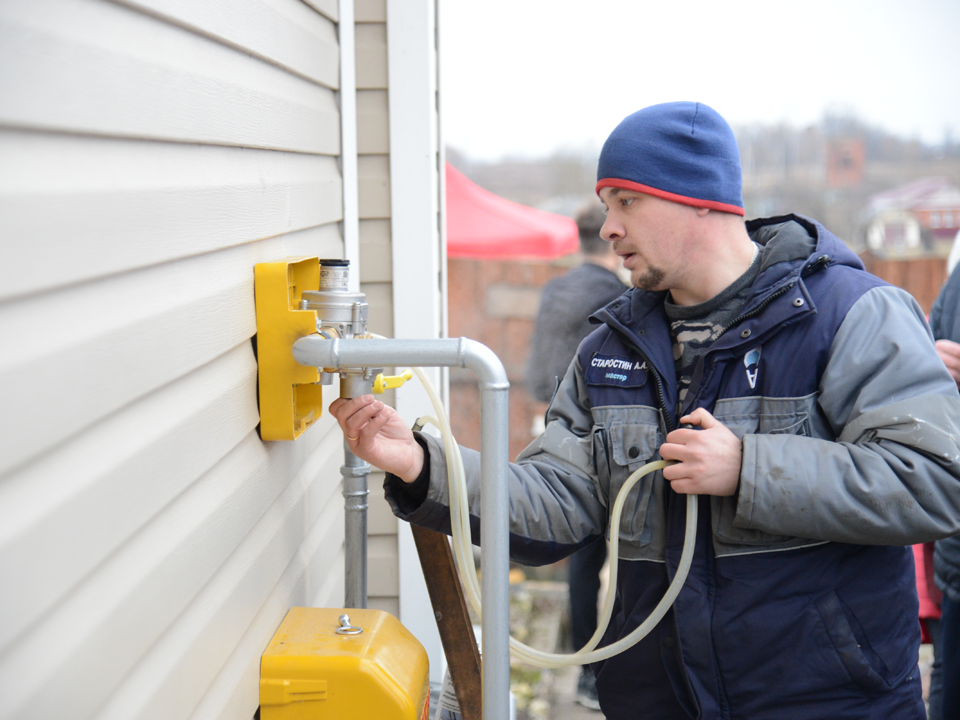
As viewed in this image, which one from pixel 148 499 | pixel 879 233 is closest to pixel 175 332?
pixel 148 499

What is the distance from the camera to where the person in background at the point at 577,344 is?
3686 millimetres

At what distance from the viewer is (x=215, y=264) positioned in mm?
1234

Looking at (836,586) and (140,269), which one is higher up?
(140,269)

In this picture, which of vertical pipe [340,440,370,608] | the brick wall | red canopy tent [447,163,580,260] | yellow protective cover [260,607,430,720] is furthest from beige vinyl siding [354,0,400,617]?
the brick wall

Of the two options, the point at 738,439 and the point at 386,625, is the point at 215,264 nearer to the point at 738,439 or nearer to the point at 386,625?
the point at 386,625

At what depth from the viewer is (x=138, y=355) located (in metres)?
0.95

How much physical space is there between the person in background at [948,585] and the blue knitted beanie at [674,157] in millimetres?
998

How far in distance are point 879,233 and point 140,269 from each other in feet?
37.5

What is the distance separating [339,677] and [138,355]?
0.70m

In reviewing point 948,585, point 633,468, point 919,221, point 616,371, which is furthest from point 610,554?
point 919,221

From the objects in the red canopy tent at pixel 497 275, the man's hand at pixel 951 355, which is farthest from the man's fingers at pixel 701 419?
the red canopy tent at pixel 497 275

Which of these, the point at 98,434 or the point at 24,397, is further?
the point at 98,434

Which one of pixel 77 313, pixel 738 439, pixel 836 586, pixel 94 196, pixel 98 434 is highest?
pixel 94 196

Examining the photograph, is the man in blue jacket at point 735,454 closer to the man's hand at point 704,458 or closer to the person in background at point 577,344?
the man's hand at point 704,458
